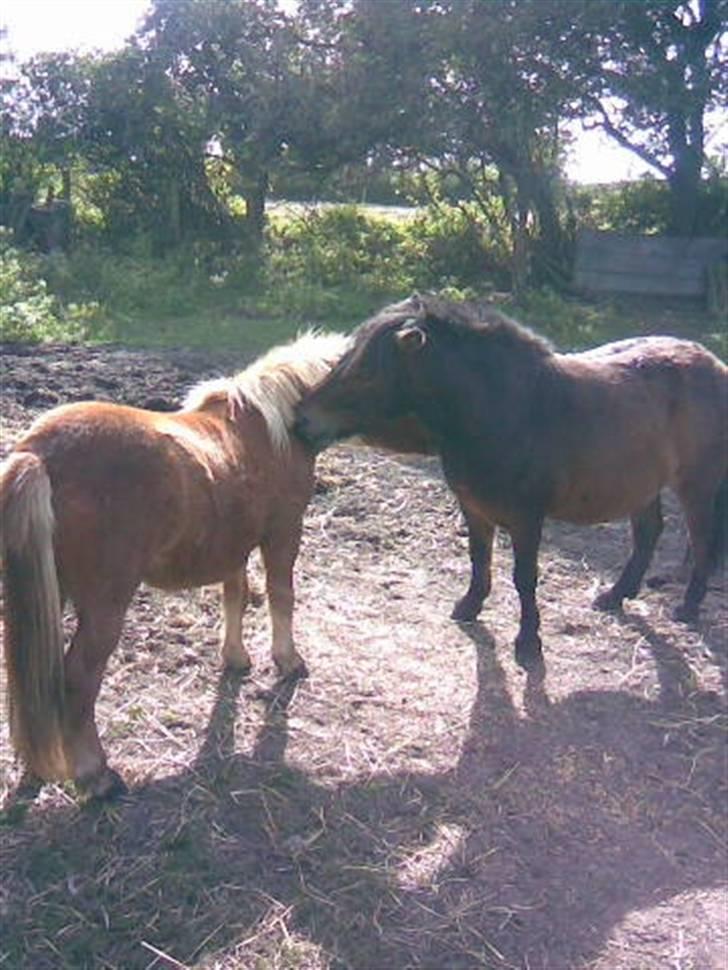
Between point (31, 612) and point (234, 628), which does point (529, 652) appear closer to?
point (234, 628)

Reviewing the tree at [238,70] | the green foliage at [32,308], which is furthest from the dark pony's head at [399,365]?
the tree at [238,70]

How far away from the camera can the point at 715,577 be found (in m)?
6.50

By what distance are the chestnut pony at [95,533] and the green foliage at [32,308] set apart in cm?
750

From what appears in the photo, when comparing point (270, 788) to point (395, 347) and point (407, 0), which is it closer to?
point (395, 347)

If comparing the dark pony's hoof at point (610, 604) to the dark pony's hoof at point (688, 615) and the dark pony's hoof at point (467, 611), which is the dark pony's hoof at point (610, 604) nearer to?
the dark pony's hoof at point (688, 615)

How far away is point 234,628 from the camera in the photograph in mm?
4863

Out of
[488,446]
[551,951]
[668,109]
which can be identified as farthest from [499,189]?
[551,951]

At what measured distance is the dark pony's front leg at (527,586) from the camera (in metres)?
5.22

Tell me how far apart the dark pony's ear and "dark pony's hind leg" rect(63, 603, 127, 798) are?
1.64 m

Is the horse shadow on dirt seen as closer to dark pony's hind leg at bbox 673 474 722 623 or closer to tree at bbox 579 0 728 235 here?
dark pony's hind leg at bbox 673 474 722 623

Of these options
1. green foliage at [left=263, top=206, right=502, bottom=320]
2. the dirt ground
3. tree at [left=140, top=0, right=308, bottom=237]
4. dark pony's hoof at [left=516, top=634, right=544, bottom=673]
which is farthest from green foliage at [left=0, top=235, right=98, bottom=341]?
dark pony's hoof at [left=516, top=634, right=544, bottom=673]

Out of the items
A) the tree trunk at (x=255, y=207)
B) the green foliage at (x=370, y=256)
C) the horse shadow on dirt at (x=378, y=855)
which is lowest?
the horse shadow on dirt at (x=378, y=855)

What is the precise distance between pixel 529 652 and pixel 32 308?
839 centimetres

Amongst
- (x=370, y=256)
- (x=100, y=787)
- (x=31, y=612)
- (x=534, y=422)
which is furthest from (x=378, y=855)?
(x=370, y=256)
